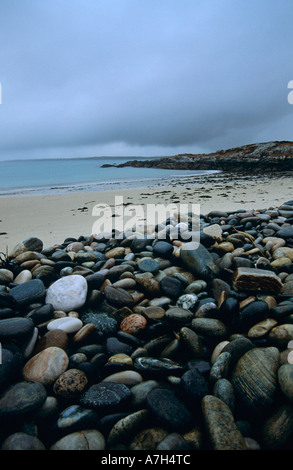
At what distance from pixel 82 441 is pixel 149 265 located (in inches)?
68.2

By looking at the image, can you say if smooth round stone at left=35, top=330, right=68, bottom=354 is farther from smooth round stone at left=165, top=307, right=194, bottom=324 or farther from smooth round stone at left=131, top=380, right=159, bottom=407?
smooth round stone at left=165, top=307, right=194, bottom=324

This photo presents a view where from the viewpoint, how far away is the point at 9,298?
6.91 feet

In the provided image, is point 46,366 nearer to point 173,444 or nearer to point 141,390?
point 141,390

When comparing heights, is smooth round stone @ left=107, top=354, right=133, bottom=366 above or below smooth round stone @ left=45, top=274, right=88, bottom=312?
below

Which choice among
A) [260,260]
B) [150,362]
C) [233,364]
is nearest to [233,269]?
[260,260]

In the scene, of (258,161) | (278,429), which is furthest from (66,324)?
(258,161)

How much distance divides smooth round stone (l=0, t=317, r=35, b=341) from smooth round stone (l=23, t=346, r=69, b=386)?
Result: 17 cm

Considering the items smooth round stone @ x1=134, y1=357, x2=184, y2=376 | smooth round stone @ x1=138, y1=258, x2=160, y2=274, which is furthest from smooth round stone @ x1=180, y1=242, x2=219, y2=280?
smooth round stone @ x1=134, y1=357, x2=184, y2=376

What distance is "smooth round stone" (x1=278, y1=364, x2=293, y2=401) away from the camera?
1317 mm

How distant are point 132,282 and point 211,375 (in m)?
1.18

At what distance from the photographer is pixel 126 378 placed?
1.58m

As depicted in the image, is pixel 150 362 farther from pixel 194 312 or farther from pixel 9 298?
pixel 9 298

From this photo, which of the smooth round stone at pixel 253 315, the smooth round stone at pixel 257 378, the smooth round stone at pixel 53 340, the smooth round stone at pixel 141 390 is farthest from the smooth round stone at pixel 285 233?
the smooth round stone at pixel 53 340
